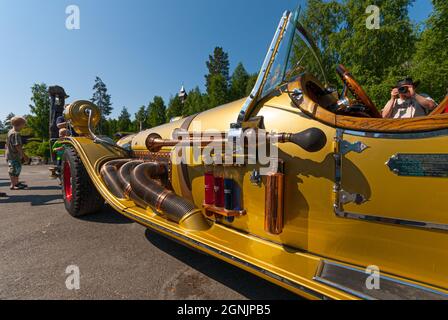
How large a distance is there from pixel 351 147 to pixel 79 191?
353 cm

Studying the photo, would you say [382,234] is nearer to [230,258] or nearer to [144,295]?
[230,258]

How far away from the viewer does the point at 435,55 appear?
35.9 ft

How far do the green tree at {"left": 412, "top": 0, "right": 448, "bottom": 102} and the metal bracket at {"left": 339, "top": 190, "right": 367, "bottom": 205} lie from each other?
506 inches

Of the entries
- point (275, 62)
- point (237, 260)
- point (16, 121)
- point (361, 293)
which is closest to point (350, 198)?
point (361, 293)

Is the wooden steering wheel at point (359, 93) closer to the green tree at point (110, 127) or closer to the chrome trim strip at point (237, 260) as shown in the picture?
the chrome trim strip at point (237, 260)

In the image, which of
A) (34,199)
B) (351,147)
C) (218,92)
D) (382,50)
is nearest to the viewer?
(351,147)

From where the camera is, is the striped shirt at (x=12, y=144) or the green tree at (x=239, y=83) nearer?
the striped shirt at (x=12, y=144)

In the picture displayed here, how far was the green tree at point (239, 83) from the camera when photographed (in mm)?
31969

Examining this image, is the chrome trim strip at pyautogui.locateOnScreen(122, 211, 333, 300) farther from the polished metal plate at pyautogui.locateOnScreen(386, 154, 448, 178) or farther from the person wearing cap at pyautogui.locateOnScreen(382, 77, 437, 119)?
the person wearing cap at pyautogui.locateOnScreen(382, 77, 437, 119)

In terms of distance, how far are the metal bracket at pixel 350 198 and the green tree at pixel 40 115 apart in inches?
1149

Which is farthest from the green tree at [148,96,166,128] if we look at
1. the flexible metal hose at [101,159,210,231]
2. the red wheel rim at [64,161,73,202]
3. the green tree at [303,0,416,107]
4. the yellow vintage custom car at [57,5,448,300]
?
the yellow vintage custom car at [57,5,448,300]

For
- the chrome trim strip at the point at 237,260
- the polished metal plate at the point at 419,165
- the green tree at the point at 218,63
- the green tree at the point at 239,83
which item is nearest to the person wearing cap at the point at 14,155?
the chrome trim strip at the point at 237,260

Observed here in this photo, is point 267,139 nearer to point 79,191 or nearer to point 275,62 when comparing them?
point 275,62

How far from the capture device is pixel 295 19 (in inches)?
75.5
